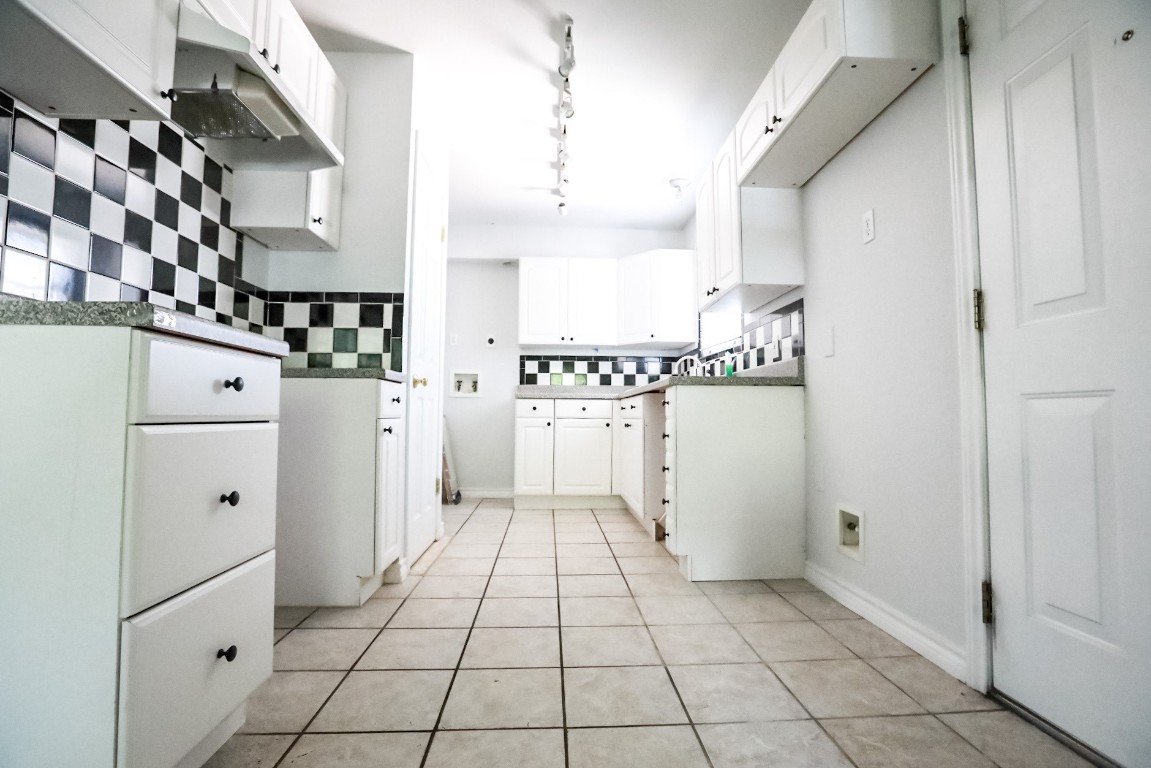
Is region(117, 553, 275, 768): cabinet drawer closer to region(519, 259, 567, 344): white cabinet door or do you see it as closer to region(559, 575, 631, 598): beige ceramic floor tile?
region(559, 575, 631, 598): beige ceramic floor tile

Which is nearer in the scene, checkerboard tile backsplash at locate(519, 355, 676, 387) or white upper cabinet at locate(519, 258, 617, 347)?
white upper cabinet at locate(519, 258, 617, 347)

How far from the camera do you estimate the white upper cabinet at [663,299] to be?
4.13m

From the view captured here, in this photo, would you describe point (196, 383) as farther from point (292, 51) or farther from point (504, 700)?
point (292, 51)

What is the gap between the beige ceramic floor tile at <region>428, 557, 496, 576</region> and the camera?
2.33m

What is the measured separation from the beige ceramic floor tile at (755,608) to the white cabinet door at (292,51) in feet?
7.91

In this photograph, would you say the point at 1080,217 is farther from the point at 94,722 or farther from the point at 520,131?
the point at 520,131

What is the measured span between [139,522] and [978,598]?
1.86 meters

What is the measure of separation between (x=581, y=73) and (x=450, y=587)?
248 centimetres

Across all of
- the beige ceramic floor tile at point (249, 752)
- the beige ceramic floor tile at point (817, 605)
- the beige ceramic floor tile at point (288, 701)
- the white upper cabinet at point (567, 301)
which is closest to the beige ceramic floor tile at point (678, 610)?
the beige ceramic floor tile at point (817, 605)

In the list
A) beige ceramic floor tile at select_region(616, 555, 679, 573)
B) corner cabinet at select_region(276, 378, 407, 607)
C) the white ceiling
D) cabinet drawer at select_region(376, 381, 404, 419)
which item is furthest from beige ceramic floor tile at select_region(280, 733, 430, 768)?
the white ceiling

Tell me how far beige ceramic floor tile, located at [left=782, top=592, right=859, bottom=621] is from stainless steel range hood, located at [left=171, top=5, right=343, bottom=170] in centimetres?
250

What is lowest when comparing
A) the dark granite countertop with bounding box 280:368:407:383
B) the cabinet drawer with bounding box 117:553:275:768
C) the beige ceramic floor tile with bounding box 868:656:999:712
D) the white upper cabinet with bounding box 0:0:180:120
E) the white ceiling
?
the beige ceramic floor tile with bounding box 868:656:999:712

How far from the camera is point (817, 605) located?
1956 mm

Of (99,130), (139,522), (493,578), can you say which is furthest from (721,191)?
(139,522)
